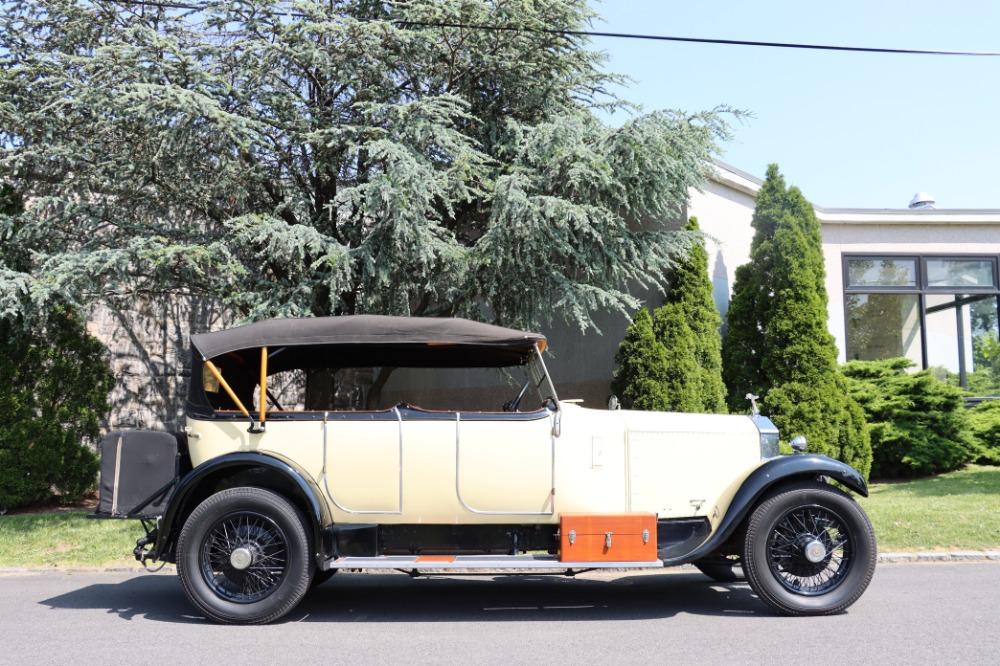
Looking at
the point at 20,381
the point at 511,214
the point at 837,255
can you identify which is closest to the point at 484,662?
the point at 511,214

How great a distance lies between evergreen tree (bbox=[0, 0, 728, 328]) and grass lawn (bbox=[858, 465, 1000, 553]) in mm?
3724

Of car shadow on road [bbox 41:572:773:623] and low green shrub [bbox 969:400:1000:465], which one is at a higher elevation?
low green shrub [bbox 969:400:1000:465]

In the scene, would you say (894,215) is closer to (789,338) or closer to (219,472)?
(789,338)

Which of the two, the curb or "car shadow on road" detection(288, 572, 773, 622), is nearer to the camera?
"car shadow on road" detection(288, 572, 773, 622)

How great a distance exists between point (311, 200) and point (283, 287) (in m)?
1.35

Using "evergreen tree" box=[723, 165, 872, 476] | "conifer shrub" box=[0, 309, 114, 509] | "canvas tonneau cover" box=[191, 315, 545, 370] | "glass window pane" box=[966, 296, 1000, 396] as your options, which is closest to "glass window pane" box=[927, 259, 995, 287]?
"glass window pane" box=[966, 296, 1000, 396]

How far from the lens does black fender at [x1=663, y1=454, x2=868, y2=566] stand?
5391 millimetres

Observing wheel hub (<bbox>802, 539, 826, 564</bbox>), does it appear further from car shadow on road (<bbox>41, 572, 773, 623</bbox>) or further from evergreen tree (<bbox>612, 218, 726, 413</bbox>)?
evergreen tree (<bbox>612, 218, 726, 413</bbox>)

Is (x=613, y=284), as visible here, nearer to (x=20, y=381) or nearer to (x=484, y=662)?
(x=484, y=662)

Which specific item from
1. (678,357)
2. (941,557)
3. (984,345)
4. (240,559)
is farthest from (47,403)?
(984,345)

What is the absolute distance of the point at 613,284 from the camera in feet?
35.9

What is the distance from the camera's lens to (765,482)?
17.8ft

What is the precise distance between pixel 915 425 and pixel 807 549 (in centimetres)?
827

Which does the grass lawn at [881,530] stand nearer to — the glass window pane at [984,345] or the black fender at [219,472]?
the black fender at [219,472]
